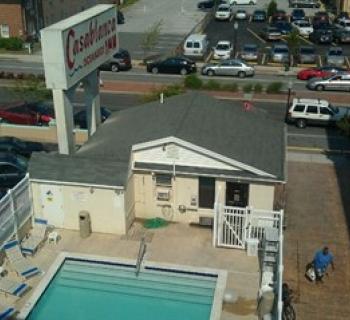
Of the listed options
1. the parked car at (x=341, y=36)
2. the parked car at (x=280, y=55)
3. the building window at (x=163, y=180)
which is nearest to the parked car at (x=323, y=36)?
the parked car at (x=341, y=36)

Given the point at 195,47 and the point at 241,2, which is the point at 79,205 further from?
the point at 241,2

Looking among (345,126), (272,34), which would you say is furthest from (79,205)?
(272,34)

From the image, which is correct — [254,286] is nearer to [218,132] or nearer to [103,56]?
[218,132]

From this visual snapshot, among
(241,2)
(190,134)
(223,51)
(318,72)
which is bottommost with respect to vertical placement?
(318,72)

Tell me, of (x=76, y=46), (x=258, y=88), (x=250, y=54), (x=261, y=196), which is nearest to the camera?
(x=76, y=46)

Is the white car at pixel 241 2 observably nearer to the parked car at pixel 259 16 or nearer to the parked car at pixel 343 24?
the parked car at pixel 259 16

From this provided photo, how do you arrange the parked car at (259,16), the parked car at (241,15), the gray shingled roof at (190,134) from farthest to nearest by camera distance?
1. the parked car at (241,15)
2. the parked car at (259,16)
3. the gray shingled roof at (190,134)

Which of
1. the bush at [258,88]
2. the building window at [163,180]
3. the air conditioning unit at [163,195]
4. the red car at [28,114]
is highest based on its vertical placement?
the building window at [163,180]
